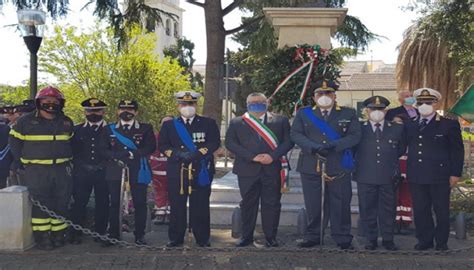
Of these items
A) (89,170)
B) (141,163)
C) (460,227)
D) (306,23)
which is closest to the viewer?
(141,163)

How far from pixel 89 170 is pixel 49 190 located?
1.72 ft

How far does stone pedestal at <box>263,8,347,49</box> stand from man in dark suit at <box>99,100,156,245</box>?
3.36m

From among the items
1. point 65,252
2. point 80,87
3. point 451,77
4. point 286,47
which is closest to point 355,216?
point 286,47

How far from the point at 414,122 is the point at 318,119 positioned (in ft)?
3.87

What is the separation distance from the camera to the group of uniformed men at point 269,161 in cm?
707

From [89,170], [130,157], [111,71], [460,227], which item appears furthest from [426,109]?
[111,71]

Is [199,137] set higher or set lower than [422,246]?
higher

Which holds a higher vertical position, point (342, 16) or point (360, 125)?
point (342, 16)

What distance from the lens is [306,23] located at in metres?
9.79

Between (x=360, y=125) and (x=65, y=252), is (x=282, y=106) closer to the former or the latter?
(x=360, y=125)

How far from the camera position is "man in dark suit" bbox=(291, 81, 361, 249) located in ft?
23.2

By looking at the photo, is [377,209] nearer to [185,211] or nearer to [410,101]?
[410,101]

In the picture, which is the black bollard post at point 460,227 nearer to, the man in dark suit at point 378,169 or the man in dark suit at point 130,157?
the man in dark suit at point 378,169

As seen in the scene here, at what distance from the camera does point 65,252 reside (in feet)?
23.3
